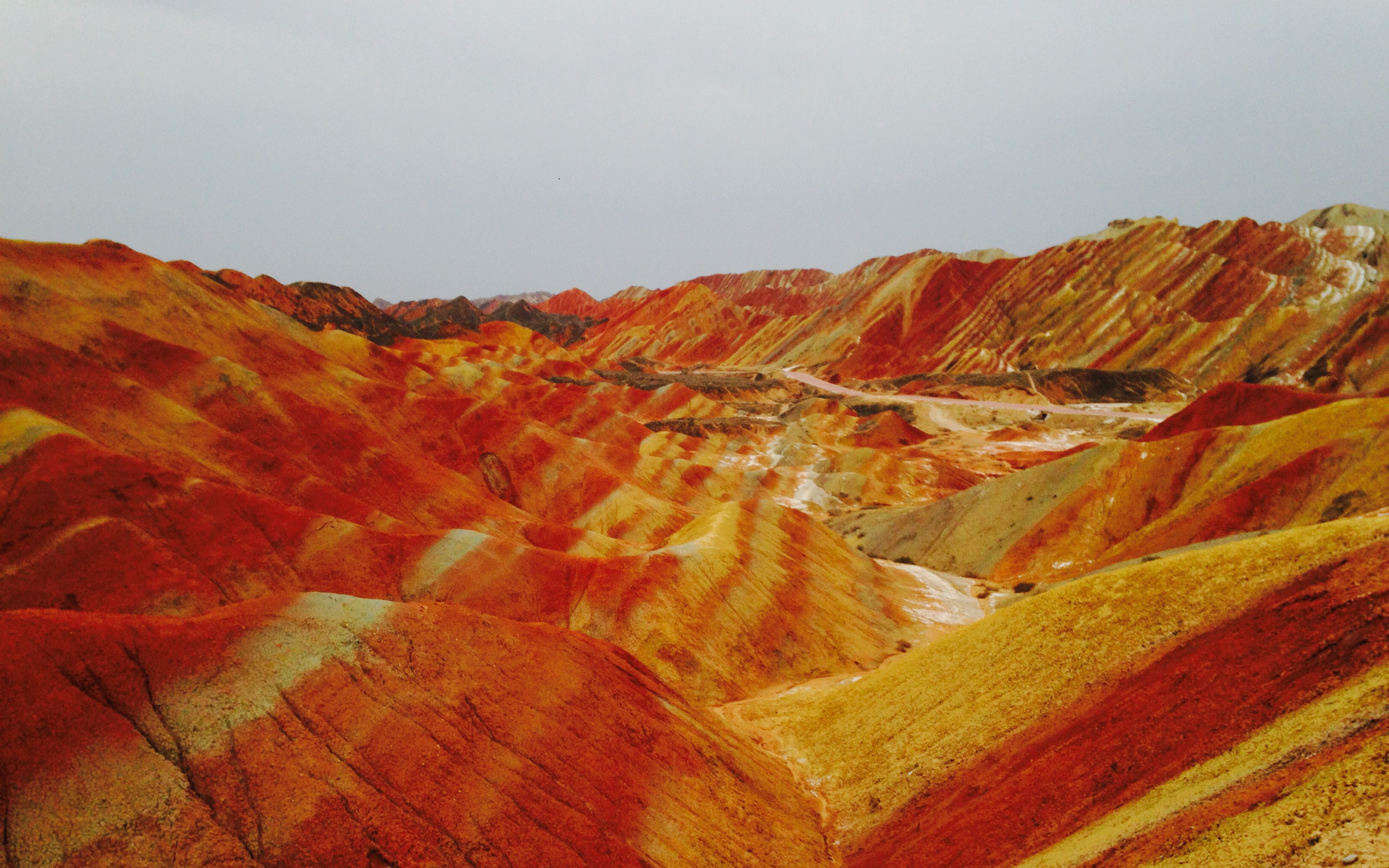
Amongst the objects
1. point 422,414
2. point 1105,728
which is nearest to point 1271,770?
point 1105,728

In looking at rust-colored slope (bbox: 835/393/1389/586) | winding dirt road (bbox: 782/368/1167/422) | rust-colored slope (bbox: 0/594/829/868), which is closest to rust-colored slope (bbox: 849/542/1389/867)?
rust-colored slope (bbox: 0/594/829/868)

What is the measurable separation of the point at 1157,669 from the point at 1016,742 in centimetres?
347

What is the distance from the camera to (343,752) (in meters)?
12.3

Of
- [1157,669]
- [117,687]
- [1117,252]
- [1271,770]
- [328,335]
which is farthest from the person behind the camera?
[1117,252]

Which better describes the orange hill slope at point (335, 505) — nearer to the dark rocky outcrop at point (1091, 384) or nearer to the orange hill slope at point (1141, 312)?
the dark rocky outcrop at point (1091, 384)

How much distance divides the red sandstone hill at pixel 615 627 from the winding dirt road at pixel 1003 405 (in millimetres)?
14102

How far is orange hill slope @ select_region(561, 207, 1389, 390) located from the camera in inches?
3438

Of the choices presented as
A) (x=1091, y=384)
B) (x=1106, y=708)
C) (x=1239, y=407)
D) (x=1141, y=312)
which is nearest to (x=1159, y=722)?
(x=1106, y=708)

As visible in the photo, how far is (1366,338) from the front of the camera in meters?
77.6

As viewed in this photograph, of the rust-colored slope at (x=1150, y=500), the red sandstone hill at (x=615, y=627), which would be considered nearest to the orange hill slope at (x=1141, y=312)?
the red sandstone hill at (x=615, y=627)

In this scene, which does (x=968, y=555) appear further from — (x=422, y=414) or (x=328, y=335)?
(x=328, y=335)

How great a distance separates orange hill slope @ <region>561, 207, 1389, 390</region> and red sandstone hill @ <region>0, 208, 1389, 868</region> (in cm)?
3423

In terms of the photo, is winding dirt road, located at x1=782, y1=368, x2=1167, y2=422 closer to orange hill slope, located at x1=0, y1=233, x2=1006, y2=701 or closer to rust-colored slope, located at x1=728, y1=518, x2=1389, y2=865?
orange hill slope, located at x1=0, y1=233, x2=1006, y2=701

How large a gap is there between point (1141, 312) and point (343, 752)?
4791 inches
